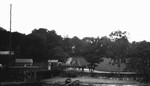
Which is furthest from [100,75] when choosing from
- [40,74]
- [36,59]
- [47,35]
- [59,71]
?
[47,35]

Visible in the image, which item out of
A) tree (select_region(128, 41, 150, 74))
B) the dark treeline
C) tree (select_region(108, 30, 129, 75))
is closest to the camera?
tree (select_region(128, 41, 150, 74))

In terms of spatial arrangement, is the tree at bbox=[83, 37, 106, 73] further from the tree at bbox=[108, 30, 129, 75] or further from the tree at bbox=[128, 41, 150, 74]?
the tree at bbox=[128, 41, 150, 74]

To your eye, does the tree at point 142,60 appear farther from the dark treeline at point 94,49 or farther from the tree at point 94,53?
the tree at point 94,53

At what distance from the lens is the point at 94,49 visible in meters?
83.2

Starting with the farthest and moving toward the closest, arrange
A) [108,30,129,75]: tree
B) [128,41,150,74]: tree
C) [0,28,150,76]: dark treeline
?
[108,30,129,75]: tree → [0,28,150,76]: dark treeline → [128,41,150,74]: tree

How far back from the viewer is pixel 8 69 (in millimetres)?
49938

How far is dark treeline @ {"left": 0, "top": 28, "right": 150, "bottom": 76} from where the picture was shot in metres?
66.9

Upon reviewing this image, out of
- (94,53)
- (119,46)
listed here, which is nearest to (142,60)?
(119,46)

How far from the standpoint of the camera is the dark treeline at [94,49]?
220ft

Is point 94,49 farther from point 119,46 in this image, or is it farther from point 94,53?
point 119,46

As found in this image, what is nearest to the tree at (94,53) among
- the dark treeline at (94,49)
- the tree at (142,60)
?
the dark treeline at (94,49)

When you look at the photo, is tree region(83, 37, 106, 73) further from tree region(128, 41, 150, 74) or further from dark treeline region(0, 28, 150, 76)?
tree region(128, 41, 150, 74)

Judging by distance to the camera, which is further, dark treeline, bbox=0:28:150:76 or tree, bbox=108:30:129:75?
tree, bbox=108:30:129:75

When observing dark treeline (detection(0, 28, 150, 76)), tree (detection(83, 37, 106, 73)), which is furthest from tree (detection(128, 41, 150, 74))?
tree (detection(83, 37, 106, 73))
